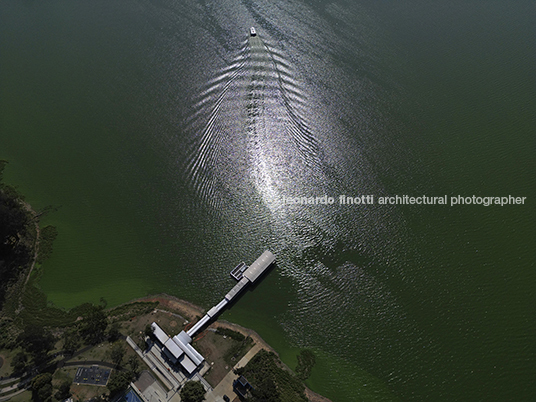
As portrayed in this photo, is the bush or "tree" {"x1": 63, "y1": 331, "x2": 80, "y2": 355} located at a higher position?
"tree" {"x1": 63, "y1": 331, "x2": 80, "y2": 355}

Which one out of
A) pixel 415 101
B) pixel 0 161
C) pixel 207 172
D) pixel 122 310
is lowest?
pixel 415 101

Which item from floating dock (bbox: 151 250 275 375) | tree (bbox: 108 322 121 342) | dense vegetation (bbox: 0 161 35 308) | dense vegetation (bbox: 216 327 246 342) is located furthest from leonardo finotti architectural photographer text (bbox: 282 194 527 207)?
dense vegetation (bbox: 0 161 35 308)

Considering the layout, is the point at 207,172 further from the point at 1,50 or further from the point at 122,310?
the point at 1,50

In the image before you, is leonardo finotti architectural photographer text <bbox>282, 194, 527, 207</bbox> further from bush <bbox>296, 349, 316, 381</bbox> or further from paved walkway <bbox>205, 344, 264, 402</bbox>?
paved walkway <bbox>205, 344, 264, 402</bbox>

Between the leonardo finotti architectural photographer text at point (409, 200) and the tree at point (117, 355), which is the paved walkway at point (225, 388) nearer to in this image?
the tree at point (117, 355)

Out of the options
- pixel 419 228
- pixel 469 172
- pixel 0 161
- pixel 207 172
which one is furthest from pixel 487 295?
pixel 0 161

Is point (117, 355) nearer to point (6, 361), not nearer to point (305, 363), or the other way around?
point (6, 361)
